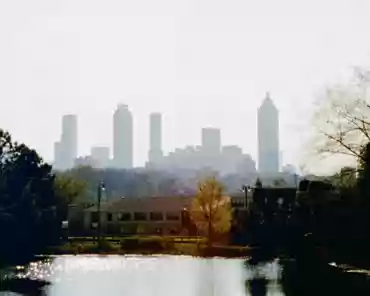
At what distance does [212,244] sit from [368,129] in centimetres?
2942

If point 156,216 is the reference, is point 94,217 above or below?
below

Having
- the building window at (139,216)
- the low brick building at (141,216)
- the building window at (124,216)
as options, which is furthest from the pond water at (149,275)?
the building window at (139,216)

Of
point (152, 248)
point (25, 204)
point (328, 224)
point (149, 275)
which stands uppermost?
point (25, 204)

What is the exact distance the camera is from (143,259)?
52406 mm

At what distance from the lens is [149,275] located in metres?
38.6

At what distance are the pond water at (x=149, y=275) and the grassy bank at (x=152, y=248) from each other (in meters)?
4.41

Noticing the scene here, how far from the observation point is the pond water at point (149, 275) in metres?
31.4

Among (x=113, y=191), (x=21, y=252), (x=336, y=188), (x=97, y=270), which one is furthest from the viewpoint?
(x=113, y=191)

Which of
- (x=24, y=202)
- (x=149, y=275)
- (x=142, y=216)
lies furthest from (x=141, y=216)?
(x=149, y=275)

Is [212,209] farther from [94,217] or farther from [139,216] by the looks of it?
[139,216]

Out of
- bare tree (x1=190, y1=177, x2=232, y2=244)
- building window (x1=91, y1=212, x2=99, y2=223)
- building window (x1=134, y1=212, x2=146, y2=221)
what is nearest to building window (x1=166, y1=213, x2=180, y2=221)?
building window (x1=134, y1=212, x2=146, y2=221)

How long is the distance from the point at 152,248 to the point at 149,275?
2277cm

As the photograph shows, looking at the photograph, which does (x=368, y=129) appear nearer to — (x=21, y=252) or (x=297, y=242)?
(x=297, y=242)

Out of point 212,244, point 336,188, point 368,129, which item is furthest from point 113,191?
point 368,129
